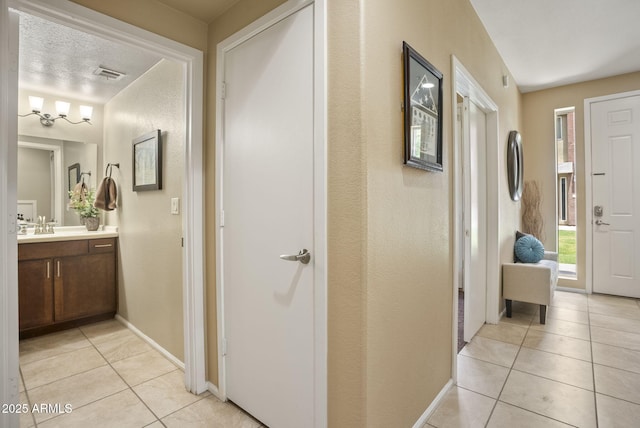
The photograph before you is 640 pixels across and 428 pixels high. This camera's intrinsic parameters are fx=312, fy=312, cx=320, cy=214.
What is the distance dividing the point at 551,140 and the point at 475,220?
243 cm

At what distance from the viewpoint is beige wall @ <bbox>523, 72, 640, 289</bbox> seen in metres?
3.93

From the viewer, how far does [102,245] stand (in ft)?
10.5

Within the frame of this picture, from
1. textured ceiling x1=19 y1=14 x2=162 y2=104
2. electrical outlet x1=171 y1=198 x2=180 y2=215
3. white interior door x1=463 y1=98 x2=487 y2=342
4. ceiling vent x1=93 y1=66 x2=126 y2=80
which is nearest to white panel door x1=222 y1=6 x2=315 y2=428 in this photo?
electrical outlet x1=171 y1=198 x2=180 y2=215

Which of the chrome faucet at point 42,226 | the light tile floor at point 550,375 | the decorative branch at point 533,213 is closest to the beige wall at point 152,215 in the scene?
the chrome faucet at point 42,226

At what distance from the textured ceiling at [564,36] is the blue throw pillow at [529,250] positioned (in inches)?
76.5

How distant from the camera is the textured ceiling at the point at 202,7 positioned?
5.80 feet

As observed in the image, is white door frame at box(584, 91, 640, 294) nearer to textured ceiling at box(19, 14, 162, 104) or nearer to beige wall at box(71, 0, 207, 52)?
beige wall at box(71, 0, 207, 52)

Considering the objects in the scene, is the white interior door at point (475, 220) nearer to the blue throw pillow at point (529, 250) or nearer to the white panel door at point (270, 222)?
the blue throw pillow at point (529, 250)

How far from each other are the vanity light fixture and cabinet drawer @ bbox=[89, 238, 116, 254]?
4.42ft

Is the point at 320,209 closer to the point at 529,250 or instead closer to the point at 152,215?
the point at 152,215

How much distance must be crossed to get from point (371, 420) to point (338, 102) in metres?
1.29

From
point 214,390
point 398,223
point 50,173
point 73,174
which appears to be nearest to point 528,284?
point 398,223

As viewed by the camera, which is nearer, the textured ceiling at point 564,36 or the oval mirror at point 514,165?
the textured ceiling at point 564,36

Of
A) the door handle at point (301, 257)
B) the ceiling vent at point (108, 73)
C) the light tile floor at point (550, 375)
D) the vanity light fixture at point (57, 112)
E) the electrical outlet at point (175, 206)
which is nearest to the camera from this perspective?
the door handle at point (301, 257)
